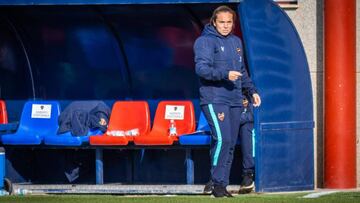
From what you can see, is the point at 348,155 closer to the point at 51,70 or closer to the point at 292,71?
the point at 292,71

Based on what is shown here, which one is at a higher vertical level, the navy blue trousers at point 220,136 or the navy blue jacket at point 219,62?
the navy blue jacket at point 219,62

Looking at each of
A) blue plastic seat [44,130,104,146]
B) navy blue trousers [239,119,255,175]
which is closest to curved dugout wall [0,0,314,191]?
navy blue trousers [239,119,255,175]

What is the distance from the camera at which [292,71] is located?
39.0 feet

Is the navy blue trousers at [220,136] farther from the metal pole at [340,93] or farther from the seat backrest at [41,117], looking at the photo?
the seat backrest at [41,117]

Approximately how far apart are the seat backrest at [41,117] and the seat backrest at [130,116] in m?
0.62

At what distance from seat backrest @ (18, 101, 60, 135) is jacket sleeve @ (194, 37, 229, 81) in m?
2.63

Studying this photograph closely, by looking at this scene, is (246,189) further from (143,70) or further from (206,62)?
(143,70)

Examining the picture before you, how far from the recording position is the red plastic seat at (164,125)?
38.8 ft

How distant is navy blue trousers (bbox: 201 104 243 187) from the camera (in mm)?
10547

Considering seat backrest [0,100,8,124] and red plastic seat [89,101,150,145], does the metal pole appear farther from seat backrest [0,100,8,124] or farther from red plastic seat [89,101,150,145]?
seat backrest [0,100,8,124]

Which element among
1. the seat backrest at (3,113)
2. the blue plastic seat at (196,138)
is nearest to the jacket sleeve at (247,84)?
the blue plastic seat at (196,138)

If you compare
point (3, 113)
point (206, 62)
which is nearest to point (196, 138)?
point (206, 62)

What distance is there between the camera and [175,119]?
487 inches

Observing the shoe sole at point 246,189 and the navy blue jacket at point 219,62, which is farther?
the shoe sole at point 246,189
